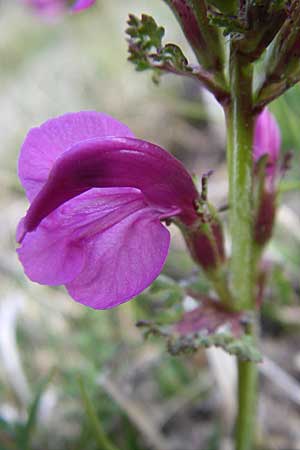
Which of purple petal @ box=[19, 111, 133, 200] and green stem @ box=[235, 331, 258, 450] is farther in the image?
green stem @ box=[235, 331, 258, 450]

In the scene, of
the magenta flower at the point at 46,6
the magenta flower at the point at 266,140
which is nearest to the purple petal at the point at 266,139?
the magenta flower at the point at 266,140

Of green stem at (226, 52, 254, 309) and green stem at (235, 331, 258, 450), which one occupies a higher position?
green stem at (226, 52, 254, 309)

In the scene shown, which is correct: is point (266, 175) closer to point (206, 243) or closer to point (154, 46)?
point (206, 243)

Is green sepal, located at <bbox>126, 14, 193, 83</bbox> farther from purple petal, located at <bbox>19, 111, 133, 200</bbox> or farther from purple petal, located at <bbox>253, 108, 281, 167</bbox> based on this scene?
purple petal, located at <bbox>253, 108, 281, 167</bbox>

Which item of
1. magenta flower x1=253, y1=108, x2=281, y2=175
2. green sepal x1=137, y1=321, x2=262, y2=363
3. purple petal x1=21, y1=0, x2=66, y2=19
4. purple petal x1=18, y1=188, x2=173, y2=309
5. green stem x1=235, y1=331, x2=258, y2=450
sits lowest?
green stem x1=235, y1=331, x2=258, y2=450

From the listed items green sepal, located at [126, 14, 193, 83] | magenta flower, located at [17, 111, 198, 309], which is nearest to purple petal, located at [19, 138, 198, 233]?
magenta flower, located at [17, 111, 198, 309]

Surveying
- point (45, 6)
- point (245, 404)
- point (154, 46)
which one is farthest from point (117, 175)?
point (45, 6)

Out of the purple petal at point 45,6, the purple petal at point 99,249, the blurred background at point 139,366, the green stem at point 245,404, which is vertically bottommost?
the blurred background at point 139,366

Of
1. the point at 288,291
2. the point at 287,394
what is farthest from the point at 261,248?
the point at 287,394

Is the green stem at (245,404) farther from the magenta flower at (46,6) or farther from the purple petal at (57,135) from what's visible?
the magenta flower at (46,6)
